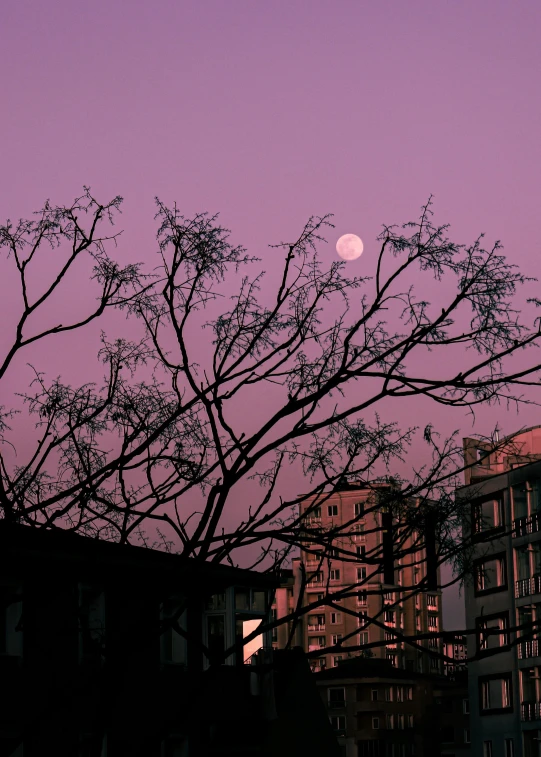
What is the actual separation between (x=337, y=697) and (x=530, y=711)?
5825 cm

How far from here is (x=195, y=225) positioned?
10.5 m

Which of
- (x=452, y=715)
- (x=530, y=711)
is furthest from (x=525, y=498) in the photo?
(x=452, y=715)

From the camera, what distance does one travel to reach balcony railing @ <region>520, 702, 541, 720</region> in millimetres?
67312

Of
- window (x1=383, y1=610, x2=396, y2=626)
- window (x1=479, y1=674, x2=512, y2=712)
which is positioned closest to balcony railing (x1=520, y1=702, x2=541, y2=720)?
window (x1=479, y1=674, x2=512, y2=712)

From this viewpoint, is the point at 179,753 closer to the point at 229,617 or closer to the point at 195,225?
the point at 229,617

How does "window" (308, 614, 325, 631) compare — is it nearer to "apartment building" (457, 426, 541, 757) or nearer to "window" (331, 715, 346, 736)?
"window" (331, 715, 346, 736)

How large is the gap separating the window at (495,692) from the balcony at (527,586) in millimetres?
5347

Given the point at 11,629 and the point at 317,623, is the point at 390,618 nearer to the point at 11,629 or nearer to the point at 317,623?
the point at 317,623

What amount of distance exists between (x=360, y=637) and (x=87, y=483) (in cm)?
13785

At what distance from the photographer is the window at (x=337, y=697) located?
122750 millimetres

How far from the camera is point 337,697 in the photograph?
12369 centimetres

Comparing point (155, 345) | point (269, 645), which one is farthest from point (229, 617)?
point (155, 345)

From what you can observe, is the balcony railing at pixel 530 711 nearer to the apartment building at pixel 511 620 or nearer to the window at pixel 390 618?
the apartment building at pixel 511 620

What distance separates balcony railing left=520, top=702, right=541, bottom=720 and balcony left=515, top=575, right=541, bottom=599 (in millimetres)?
6453
